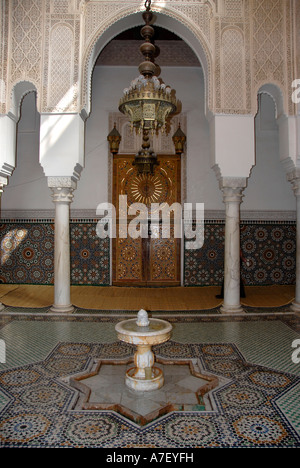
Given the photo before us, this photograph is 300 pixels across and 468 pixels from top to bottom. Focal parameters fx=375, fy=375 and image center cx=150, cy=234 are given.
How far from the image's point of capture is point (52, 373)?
3.07 meters

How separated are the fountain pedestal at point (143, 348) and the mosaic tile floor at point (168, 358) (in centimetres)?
40

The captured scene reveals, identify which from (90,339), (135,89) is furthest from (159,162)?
(90,339)

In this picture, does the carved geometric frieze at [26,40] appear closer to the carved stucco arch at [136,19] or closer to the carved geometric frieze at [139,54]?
the carved stucco arch at [136,19]

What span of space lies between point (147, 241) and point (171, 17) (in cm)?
368

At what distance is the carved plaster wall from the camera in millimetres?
4969

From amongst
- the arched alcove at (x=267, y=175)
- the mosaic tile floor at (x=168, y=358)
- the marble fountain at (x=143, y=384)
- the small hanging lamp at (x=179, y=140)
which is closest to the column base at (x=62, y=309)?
the mosaic tile floor at (x=168, y=358)

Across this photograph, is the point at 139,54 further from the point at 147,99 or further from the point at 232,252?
the point at 232,252

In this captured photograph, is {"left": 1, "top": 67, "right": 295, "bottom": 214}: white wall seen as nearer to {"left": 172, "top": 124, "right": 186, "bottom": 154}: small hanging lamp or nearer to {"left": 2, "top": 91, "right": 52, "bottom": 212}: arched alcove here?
{"left": 2, "top": 91, "right": 52, "bottom": 212}: arched alcove

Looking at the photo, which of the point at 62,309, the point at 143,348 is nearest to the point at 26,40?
the point at 62,309

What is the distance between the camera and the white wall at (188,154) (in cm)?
711

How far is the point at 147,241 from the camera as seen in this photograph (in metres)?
7.07

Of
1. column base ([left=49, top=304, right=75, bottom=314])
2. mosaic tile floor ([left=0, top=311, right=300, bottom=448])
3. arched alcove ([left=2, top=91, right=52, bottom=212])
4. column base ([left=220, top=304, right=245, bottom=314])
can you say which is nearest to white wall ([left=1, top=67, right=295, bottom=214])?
arched alcove ([left=2, top=91, right=52, bottom=212])

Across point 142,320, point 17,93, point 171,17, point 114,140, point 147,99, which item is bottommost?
point 142,320
